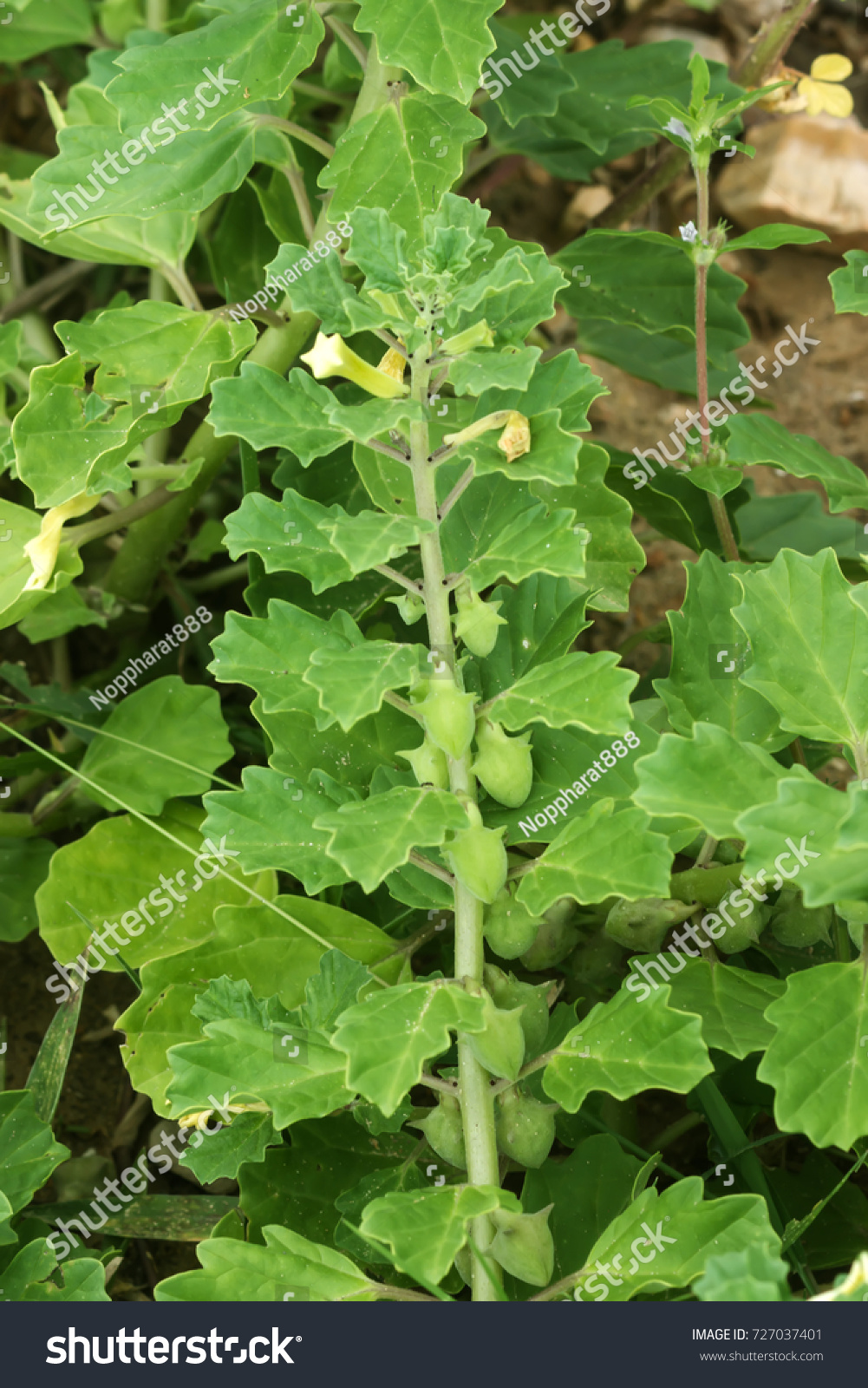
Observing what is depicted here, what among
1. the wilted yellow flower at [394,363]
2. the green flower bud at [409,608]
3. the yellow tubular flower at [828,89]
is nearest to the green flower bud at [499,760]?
the green flower bud at [409,608]

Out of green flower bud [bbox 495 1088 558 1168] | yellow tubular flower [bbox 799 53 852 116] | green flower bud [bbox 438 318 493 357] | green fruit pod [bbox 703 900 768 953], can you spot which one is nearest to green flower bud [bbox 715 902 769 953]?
green fruit pod [bbox 703 900 768 953]

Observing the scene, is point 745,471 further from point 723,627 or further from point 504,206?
point 723,627

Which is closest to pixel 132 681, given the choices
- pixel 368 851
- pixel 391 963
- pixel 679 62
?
pixel 391 963

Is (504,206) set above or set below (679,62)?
below

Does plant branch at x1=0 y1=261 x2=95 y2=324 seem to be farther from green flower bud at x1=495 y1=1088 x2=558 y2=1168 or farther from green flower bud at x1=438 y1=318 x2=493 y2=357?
green flower bud at x1=495 y1=1088 x2=558 y2=1168

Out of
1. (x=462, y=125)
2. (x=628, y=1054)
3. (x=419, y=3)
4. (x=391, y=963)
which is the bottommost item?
(x=391, y=963)

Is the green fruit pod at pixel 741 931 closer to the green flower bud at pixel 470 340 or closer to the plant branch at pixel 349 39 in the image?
the green flower bud at pixel 470 340
